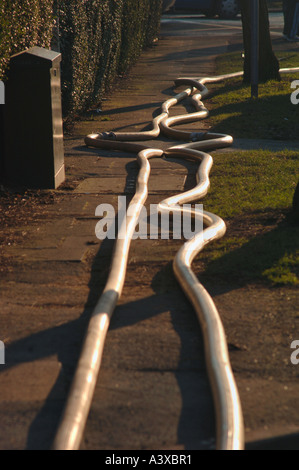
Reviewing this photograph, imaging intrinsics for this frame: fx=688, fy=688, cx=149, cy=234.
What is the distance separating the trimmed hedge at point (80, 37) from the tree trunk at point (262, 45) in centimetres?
253

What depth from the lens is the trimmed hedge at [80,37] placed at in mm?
6799

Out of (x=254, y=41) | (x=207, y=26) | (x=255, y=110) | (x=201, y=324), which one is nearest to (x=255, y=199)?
(x=201, y=324)

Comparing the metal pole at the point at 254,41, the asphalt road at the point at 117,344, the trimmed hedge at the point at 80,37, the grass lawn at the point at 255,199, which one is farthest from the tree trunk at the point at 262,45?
the asphalt road at the point at 117,344

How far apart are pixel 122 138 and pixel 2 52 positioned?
2.63 m

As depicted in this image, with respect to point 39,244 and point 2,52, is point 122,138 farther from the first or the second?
point 39,244

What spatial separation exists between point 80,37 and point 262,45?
438 centimetres

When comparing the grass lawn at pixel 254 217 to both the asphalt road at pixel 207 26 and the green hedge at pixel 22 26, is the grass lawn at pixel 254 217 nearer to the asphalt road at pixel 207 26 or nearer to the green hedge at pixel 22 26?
the green hedge at pixel 22 26

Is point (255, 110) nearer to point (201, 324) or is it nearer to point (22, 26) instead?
point (22, 26)

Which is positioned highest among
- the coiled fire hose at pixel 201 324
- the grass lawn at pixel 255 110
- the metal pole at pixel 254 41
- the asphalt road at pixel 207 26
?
the metal pole at pixel 254 41

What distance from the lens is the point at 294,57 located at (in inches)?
701

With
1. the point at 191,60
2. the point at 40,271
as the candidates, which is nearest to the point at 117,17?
the point at 191,60

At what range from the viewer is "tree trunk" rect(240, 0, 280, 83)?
13016 millimetres

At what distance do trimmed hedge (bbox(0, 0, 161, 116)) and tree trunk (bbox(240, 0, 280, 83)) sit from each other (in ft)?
8.29

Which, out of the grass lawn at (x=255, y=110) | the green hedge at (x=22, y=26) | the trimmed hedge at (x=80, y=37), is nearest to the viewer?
the green hedge at (x=22, y=26)
